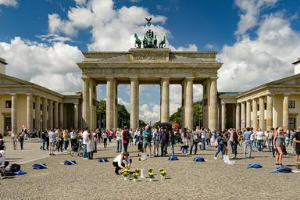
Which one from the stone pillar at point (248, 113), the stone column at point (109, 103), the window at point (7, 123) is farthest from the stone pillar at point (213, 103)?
the window at point (7, 123)

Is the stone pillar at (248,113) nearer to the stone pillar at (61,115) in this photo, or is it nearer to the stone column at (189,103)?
the stone column at (189,103)

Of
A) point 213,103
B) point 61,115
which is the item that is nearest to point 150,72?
point 213,103

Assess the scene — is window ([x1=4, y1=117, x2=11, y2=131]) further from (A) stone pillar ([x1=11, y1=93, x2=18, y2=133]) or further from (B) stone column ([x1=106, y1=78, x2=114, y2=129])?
(B) stone column ([x1=106, y1=78, x2=114, y2=129])

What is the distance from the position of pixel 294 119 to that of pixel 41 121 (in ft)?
149

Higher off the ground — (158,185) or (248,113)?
(248,113)

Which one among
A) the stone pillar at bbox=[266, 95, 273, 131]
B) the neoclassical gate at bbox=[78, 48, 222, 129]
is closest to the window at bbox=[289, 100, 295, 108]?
the stone pillar at bbox=[266, 95, 273, 131]

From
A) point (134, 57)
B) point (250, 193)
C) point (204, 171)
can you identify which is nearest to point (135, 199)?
point (250, 193)

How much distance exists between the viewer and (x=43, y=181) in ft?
42.2

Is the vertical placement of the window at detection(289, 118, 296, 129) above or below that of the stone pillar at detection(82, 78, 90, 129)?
below

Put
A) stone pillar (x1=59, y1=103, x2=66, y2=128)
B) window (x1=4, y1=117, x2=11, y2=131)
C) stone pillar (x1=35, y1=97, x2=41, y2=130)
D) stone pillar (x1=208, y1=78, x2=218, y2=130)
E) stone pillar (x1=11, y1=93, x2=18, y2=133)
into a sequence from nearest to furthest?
stone pillar (x1=11, y1=93, x2=18, y2=133), window (x1=4, y1=117, x2=11, y2=131), stone pillar (x1=35, y1=97, x2=41, y2=130), stone pillar (x1=208, y1=78, x2=218, y2=130), stone pillar (x1=59, y1=103, x2=66, y2=128)

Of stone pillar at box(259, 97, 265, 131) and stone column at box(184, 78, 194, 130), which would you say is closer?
stone pillar at box(259, 97, 265, 131)

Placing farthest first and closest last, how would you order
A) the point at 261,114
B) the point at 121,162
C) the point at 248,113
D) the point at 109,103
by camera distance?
the point at 248,113, the point at 109,103, the point at 261,114, the point at 121,162

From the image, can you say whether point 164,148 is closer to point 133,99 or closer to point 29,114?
point 29,114

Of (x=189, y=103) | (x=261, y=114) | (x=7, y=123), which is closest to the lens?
(x=261, y=114)
